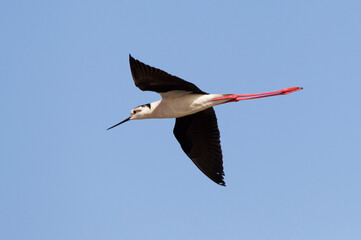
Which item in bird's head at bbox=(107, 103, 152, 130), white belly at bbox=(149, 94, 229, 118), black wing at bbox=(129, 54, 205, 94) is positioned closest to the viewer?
black wing at bbox=(129, 54, 205, 94)

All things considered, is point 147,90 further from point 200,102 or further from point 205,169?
point 205,169

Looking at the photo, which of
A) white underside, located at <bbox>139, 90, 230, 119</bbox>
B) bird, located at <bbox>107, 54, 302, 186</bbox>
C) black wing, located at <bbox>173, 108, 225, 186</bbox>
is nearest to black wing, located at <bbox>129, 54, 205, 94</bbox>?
bird, located at <bbox>107, 54, 302, 186</bbox>

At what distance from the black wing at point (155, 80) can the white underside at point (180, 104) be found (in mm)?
122

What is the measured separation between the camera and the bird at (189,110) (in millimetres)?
8234

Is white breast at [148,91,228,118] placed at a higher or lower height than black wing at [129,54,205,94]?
lower

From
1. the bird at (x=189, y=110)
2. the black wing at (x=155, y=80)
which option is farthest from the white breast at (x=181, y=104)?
the black wing at (x=155, y=80)

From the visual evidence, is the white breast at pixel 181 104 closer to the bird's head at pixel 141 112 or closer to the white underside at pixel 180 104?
the white underside at pixel 180 104

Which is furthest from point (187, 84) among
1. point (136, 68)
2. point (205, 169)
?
point (205, 169)

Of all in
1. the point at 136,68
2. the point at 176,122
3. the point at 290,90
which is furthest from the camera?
the point at 176,122

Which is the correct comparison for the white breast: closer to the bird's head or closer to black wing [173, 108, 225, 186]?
the bird's head

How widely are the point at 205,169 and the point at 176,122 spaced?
952mm

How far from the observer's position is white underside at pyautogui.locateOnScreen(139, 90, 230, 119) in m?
8.80

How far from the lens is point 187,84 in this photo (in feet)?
28.2

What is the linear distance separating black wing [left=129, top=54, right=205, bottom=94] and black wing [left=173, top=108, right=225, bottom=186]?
864 millimetres
